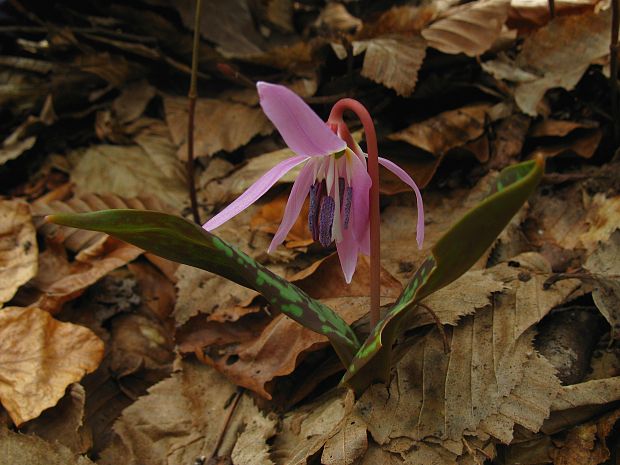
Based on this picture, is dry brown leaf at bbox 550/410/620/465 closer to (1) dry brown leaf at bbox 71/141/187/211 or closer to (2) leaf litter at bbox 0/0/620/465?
(2) leaf litter at bbox 0/0/620/465

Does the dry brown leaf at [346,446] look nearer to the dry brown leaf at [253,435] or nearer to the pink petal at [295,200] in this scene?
the dry brown leaf at [253,435]

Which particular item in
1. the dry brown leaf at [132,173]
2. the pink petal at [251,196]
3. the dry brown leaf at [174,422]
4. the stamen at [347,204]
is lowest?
the dry brown leaf at [174,422]

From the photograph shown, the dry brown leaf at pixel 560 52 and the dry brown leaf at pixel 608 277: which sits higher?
the dry brown leaf at pixel 560 52

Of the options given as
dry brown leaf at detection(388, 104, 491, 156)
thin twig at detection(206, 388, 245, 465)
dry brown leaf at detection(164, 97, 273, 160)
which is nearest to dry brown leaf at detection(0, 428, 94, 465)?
thin twig at detection(206, 388, 245, 465)

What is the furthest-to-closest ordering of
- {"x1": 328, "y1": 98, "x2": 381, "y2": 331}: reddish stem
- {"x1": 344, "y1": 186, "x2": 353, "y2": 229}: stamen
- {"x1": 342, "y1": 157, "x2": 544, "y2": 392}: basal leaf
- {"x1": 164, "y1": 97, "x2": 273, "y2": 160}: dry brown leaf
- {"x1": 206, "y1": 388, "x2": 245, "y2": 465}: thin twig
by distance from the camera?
{"x1": 164, "y1": 97, "x2": 273, "y2": 160}: dry brown leaf → {"x1": 206, "y1": 388, "x2": 245, "y2": 465}: thin twig → {"x1": 344, "y1": 186, "x2": 353, "y2": 229}: stamen → {"x1": 328, "y1": 98, "x2": 381, "y2": 331}: reddish stem → {"x1": 342, "y1": 157, "x2": 544, "y2": 392}: basal leaf

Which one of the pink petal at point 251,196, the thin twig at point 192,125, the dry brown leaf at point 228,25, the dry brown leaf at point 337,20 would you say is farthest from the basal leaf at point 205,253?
the dry brown leaf at point 337,20
